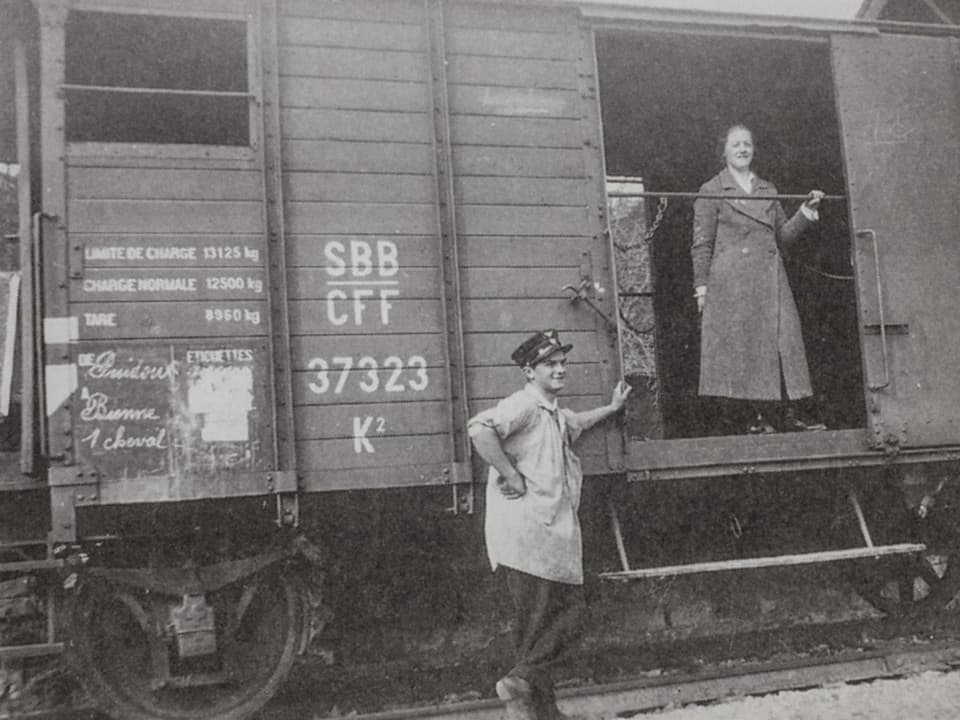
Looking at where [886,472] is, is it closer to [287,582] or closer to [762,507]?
[762,507]

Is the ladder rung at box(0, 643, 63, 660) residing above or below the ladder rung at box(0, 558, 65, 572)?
below

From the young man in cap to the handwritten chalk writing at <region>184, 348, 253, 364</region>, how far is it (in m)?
1.14

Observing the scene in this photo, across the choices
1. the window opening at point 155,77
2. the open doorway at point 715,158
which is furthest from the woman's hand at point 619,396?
the window opening at point 155,77

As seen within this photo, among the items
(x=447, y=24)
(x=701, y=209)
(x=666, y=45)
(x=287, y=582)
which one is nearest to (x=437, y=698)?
(x=287, y=582)

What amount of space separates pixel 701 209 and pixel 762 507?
2.01m

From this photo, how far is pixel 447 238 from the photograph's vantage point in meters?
4.72

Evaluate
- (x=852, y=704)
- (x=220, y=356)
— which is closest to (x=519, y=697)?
(x=852, y=704)

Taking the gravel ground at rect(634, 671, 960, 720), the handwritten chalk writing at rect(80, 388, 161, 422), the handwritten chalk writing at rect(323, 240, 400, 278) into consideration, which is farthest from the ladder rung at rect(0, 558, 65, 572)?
the gravel ground at rect(634, 671, 960, 720)

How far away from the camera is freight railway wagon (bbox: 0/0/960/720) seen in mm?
4246

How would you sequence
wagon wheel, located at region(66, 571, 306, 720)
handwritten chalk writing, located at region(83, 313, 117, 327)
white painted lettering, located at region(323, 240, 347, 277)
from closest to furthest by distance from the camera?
handwritten chalk writing, located at region(83, 313, 117, 327) < wagon wheel, located at region(66, 571, 306, 720) < white painted lettering, located at region(323, 240, 347, 277)

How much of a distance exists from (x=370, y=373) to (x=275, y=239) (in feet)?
2.62

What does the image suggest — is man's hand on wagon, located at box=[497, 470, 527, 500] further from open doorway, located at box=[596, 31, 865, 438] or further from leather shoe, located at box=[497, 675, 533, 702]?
open doorway, located at box=[596, 31, 865, 438]

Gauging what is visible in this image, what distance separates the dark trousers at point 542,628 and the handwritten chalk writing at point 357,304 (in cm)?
140

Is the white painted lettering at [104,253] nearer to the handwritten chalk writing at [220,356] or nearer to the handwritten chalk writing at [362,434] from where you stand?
the handwritten chalk writing at [220,356]
